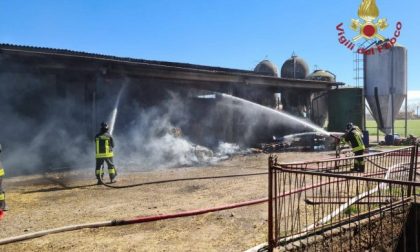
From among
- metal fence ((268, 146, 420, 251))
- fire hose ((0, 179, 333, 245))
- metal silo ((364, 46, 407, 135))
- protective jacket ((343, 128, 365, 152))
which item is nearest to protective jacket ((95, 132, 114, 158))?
fire hose ((0, 179, 333, 245))

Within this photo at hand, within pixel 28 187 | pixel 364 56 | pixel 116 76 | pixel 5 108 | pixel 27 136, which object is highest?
pixel 364 56

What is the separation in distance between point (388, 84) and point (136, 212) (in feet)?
68.0

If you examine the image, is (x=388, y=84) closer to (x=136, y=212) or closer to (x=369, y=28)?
(x=369, y=28)

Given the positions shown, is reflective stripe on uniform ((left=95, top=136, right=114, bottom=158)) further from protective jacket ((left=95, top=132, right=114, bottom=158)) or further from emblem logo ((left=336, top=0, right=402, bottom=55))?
emblem logo ((left=336, top=0, right=402, bottom=55))

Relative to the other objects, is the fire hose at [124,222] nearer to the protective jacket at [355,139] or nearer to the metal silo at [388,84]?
the protective jacket at [355,139]

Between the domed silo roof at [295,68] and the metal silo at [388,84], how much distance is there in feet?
27.7

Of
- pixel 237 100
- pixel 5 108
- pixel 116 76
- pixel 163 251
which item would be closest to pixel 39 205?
pixel 163 251

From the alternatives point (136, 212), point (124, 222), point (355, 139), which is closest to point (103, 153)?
point (136, 212)

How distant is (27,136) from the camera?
42.9 feet

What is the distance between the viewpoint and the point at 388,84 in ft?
74.7

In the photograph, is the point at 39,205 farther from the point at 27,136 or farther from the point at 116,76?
the point at 116,76

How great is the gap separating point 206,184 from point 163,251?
15.3 ft

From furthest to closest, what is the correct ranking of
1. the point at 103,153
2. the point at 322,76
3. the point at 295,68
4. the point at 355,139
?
the point at 295,68
the point at 322,76
the point at 355,139
the point at 103,153

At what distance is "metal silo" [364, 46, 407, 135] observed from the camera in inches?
895
